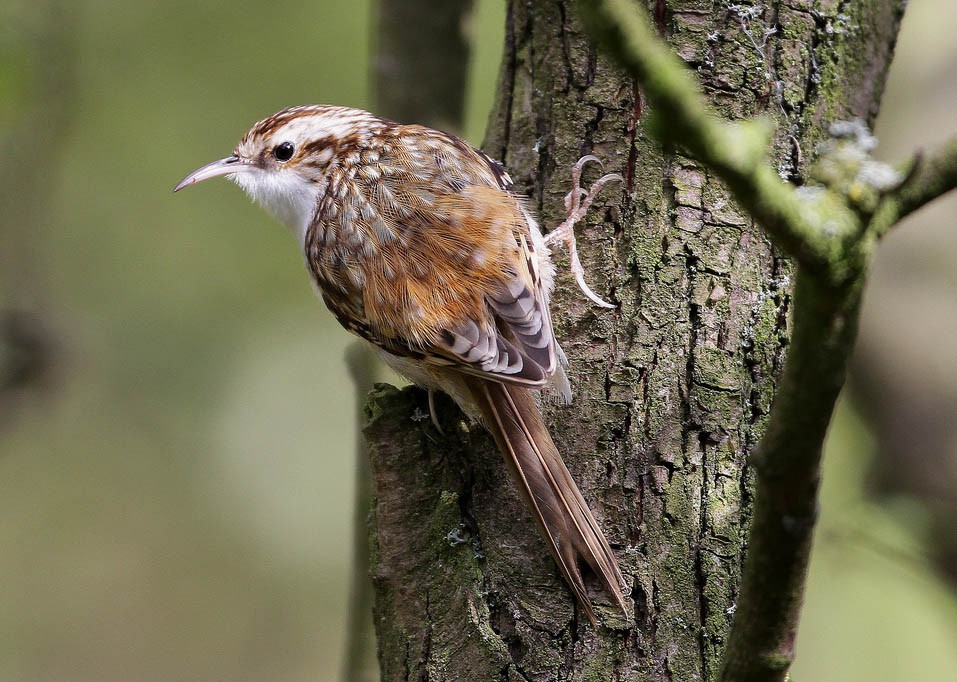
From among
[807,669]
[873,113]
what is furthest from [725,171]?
[807,669]

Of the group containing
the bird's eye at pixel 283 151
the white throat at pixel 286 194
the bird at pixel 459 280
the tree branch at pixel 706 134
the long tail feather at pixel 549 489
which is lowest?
the long tail feather at pixel 549 489

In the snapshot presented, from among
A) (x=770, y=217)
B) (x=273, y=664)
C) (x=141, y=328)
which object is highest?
(x=141, y=328)

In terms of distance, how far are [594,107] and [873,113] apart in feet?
3.03

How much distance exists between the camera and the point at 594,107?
9.00ft

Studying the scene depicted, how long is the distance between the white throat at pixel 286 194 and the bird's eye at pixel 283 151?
5cm

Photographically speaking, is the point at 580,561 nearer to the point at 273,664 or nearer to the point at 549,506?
the point at 549,506

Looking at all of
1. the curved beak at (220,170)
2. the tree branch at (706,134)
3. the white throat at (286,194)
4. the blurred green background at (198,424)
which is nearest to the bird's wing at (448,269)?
the white throat at (286,194)

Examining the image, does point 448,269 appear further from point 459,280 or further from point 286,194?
point 286,194

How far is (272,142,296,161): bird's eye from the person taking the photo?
340cm

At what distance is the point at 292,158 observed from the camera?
339cm

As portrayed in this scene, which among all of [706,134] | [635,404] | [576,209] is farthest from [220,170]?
[706,134]

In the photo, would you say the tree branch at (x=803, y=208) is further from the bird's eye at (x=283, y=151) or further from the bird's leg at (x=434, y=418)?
the bird's eye at (x=283, y=151)

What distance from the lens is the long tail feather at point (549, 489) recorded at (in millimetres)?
2189

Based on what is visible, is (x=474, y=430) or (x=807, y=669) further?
(x=807, y=669)
